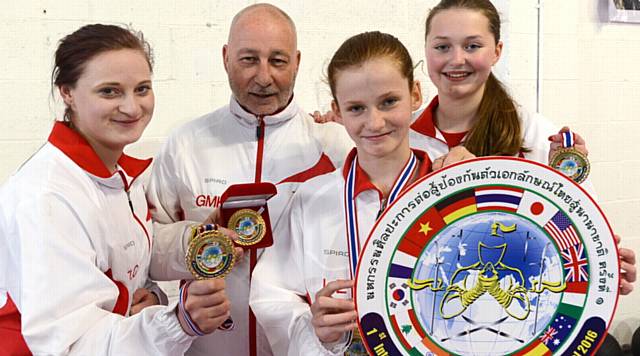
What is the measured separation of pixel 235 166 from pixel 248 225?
1.33 feet

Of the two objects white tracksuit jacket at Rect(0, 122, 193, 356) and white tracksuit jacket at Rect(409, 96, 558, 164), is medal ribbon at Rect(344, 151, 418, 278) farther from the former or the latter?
white tracksuit jacket at Rect(0, 122, 193, 356)

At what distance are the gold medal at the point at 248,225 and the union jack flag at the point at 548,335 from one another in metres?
0.74

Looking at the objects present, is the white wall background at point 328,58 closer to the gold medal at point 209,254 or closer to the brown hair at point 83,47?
the brown hair at point 83,47

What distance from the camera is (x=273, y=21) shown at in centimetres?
203

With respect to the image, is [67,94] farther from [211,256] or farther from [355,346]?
[355,346]

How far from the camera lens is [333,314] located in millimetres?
1443

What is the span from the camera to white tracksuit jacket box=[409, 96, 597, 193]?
1.89 meters

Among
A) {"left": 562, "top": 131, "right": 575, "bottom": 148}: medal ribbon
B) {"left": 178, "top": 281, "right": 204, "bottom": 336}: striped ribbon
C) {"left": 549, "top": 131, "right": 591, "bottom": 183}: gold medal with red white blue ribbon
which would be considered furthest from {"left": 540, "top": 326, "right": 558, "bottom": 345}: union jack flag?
{"left": 178, "top": 281, "right": 204, "bottom": 336}: striped ribbon

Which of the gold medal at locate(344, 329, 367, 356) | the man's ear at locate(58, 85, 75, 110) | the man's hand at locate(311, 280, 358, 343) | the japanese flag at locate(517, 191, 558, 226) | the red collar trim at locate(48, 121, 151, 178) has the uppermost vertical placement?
the man's ear at locate(58, 85, 75, 110)

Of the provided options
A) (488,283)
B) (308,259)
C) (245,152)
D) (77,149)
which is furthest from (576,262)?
(77,149)

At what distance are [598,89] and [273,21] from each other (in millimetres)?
2370

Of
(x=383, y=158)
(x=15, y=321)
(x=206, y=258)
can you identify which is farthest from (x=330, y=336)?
(x=15, y=321)

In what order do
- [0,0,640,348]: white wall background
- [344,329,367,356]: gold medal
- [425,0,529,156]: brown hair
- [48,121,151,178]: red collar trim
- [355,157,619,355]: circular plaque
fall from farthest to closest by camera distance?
[0,0,640,348]: white wall background
[425,0,529,156]: brown hair
[48,121,151,178]: red collar trim
[344,329,367,356]: gold medal
[355,157,619,355]: circular plaque

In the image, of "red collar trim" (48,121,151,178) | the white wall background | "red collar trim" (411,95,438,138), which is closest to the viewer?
"red collar trim" (48,121,151,178)
